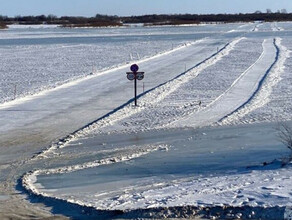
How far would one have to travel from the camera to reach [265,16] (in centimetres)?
18750

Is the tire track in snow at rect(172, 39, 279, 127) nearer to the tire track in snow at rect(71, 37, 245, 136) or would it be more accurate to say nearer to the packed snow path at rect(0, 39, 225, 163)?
the tire track in snow at rect(71, 37, 245, 136)

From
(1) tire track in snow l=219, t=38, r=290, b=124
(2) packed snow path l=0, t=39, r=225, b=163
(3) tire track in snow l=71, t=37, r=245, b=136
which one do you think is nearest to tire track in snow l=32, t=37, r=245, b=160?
(3) tire track in snow l=71, t=37, r=245, b=136

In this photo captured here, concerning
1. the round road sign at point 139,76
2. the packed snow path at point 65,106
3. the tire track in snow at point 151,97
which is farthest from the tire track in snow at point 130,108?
the round road sign at point 139,76

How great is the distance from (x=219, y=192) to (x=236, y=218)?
1.22 metres

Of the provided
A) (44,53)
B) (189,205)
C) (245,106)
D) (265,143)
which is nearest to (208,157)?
(265,143)

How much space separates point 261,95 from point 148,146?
9474 millimetres

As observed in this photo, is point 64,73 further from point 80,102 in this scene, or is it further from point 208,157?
point 208,157

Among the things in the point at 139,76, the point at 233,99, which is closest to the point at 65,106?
the point at 139,76

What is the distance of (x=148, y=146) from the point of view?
14703mm

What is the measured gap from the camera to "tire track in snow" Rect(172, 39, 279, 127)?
1822 cm

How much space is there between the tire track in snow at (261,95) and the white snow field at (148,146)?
0.04 m

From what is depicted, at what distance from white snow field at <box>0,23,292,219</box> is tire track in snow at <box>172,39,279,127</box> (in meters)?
0.04

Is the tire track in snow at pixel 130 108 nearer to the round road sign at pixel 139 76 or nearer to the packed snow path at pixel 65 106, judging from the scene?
the packed snow path at pixel 65 106

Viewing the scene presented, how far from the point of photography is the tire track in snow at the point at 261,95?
61.0 ft
